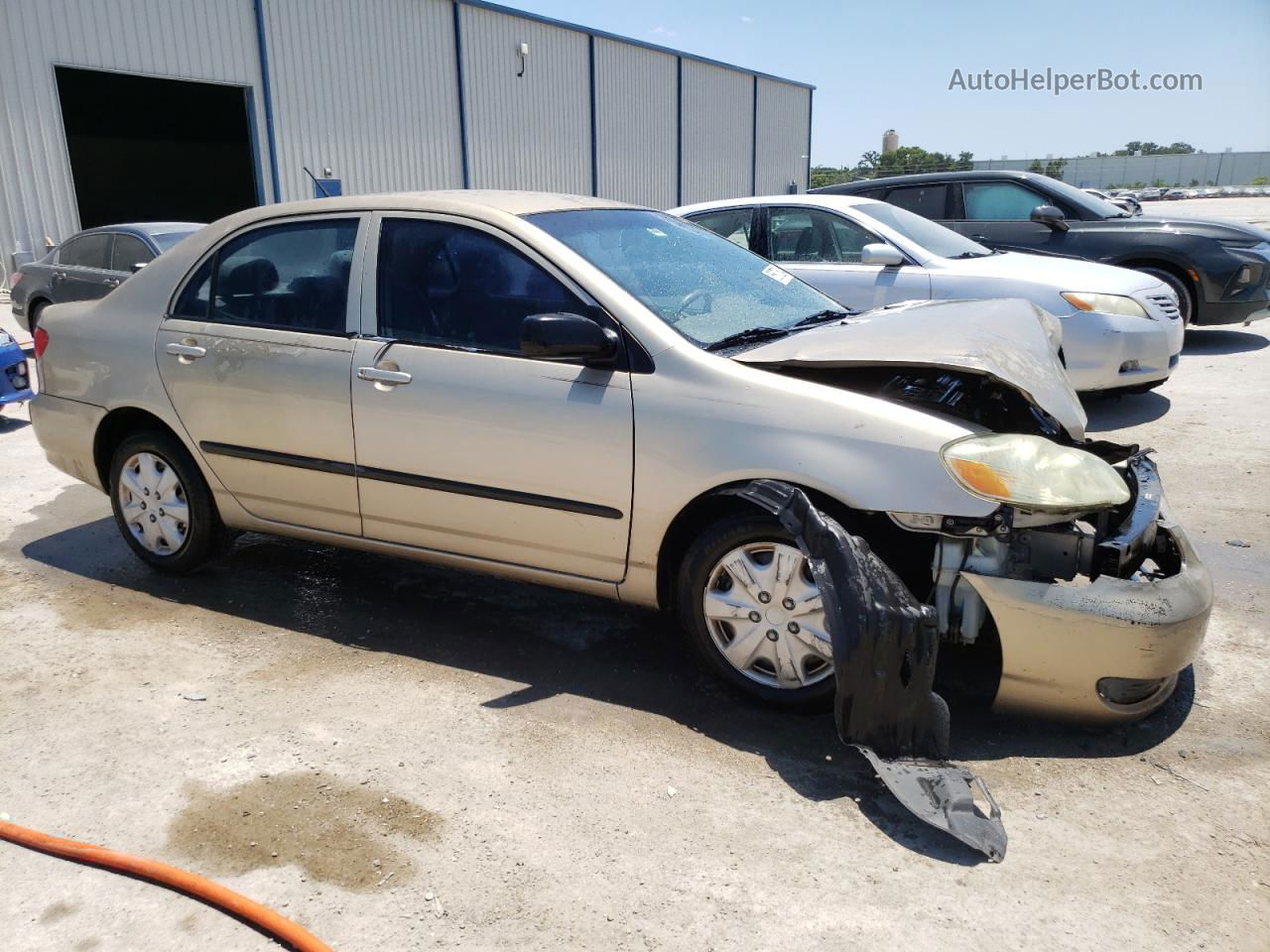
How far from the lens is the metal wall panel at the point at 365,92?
55.1 ft

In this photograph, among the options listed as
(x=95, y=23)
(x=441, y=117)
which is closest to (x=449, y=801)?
(x=95, y=23)

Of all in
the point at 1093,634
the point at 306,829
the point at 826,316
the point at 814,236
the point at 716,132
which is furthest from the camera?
the point at 716,132

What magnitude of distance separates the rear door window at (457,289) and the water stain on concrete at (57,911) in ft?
6.90

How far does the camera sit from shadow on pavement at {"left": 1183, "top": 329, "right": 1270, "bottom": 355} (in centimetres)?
985

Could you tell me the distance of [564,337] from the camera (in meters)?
3.23

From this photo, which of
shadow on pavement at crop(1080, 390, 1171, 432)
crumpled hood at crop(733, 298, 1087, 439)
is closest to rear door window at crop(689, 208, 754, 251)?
shadow on pavement at crop(1080, 390, 1171, 432)

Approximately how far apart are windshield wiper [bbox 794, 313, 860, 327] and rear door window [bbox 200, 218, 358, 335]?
1.82 m

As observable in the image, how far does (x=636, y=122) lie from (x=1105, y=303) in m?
19.7

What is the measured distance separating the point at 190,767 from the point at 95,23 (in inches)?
589

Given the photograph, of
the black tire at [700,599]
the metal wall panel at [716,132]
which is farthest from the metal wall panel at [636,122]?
the black tire at [700,599]

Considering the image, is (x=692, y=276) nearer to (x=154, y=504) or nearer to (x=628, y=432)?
(x=628, y=432)

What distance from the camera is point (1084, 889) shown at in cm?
242

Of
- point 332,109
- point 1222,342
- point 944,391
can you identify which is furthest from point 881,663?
point 332,109

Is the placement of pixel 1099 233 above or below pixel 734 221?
below
